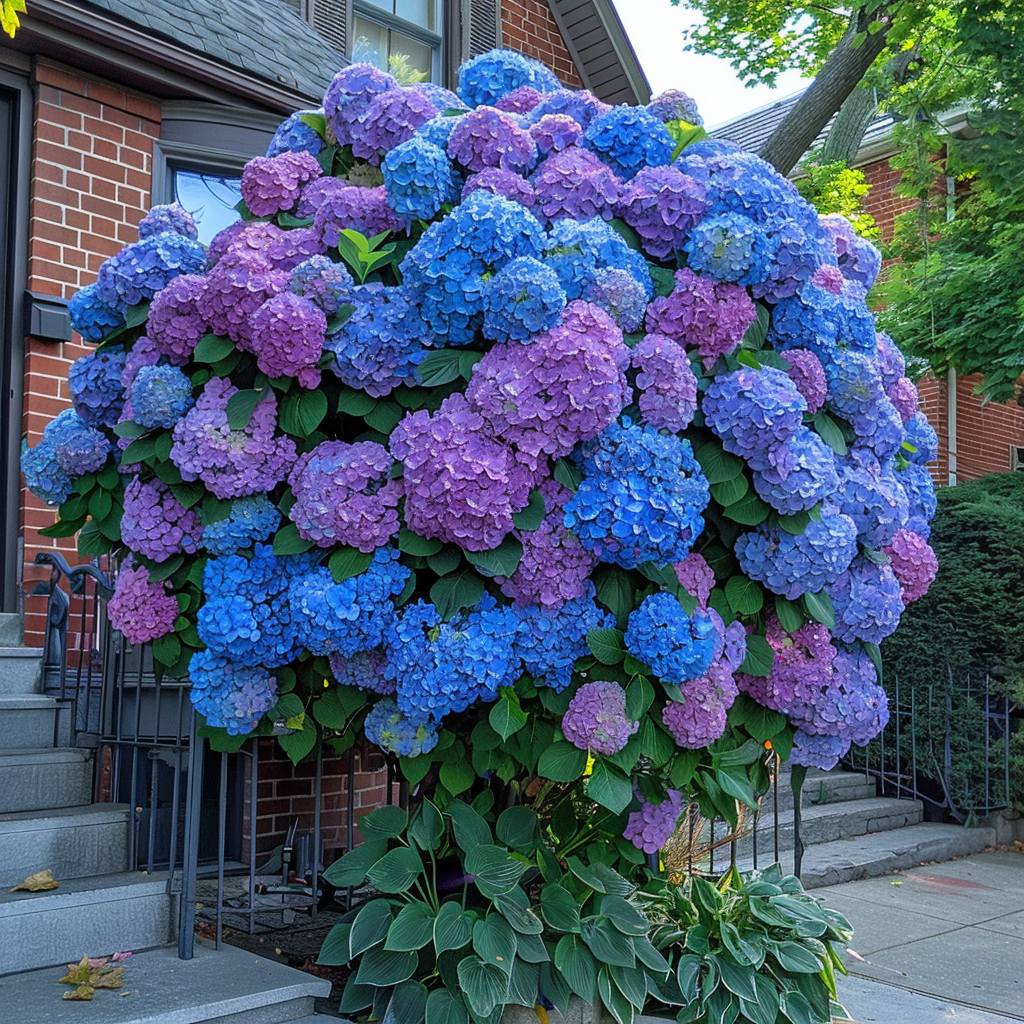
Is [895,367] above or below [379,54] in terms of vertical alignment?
below

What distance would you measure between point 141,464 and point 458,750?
125cm

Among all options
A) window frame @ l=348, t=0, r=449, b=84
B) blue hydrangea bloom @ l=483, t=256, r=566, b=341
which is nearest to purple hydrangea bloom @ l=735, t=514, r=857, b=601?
blue hydrangea bloom @ l=483, t=256, r=566, b=341

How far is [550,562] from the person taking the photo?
2.76 m

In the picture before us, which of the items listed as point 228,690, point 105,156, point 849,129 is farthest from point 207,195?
point 849,129

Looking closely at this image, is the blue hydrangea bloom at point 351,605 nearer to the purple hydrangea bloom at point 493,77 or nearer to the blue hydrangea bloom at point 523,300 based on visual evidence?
the blue hydrangea bloom at point 523,300

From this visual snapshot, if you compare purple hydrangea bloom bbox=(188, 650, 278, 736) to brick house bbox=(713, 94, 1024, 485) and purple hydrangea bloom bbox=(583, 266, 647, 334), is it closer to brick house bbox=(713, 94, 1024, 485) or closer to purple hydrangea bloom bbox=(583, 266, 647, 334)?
purple hydrangea bloom bbox=(583, 266, 647, 334)

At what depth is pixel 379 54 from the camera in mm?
7855

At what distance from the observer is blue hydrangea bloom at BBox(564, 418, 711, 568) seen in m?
2.67

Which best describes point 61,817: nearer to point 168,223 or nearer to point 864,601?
point 168,223

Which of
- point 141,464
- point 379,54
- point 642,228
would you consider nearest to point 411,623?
point 141,464

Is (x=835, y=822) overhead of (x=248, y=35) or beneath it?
beneath

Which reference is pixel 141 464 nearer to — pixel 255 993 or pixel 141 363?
pixel 141 363

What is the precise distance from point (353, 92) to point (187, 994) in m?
2.65

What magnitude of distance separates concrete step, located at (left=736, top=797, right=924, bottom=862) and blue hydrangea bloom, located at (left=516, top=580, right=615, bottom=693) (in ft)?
12.7
